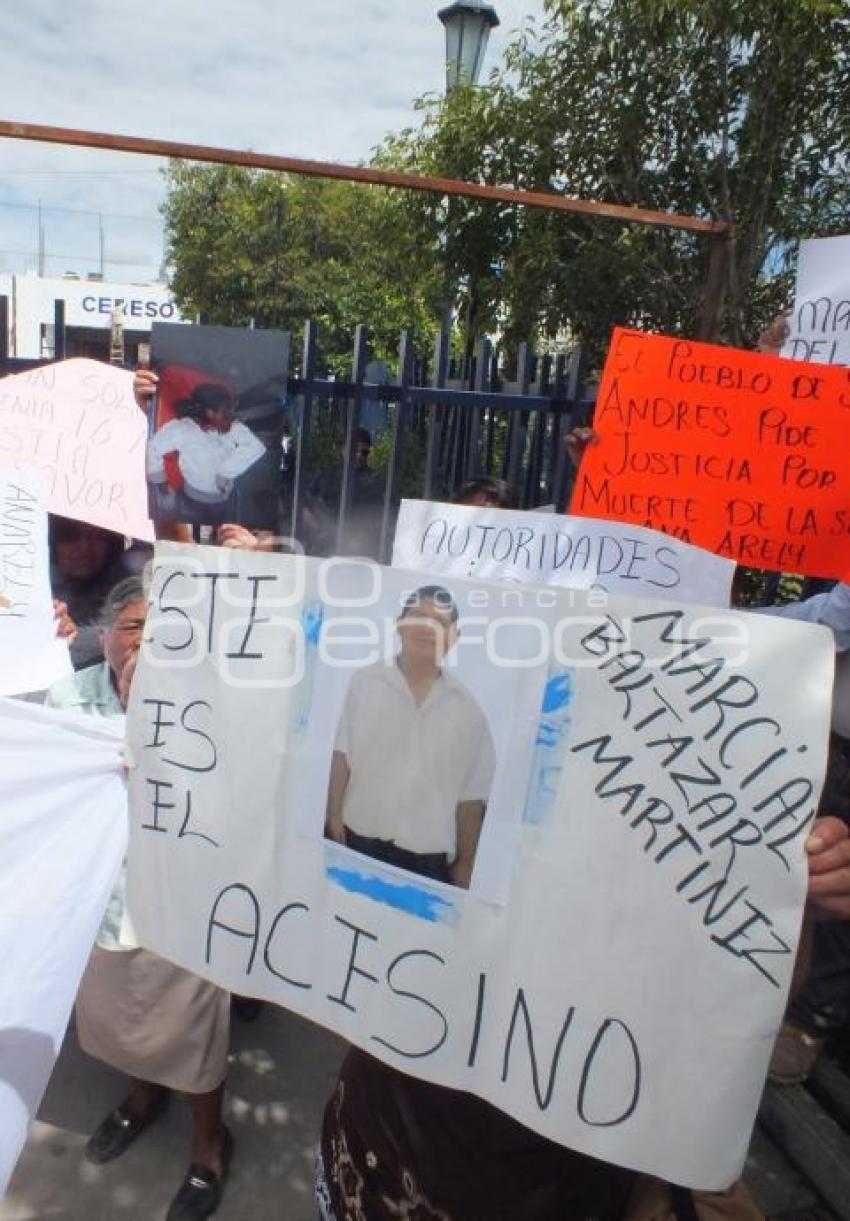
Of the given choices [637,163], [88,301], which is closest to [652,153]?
[637,163]

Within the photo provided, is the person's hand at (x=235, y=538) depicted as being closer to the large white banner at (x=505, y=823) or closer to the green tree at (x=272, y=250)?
the large white banner at (x=505, y=823)

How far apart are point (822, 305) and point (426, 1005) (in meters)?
1.91

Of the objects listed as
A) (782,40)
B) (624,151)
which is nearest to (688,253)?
(624,151)

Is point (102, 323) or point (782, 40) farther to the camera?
point (102, 323)

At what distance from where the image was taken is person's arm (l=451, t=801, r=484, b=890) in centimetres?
114

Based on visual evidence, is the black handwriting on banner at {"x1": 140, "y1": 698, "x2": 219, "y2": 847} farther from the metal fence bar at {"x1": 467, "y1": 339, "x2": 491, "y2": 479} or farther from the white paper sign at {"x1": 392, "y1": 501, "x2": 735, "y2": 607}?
the metal fence bar at {"x1": 467, "y1": 339, "x2": 491, "y2": 479}

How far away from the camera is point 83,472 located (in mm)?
2598

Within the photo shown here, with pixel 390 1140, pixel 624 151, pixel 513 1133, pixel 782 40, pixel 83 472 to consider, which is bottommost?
pixel 390 1140

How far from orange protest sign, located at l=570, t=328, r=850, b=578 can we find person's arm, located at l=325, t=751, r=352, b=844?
1204 millimetres

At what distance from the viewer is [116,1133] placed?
92.3 inches

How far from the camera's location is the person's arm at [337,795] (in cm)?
123

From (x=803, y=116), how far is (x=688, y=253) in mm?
1049

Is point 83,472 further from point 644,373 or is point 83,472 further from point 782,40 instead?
point 782,40

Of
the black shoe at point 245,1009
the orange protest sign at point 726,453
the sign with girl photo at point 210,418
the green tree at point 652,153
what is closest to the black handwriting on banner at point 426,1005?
the orange protest sign at point 726,453
